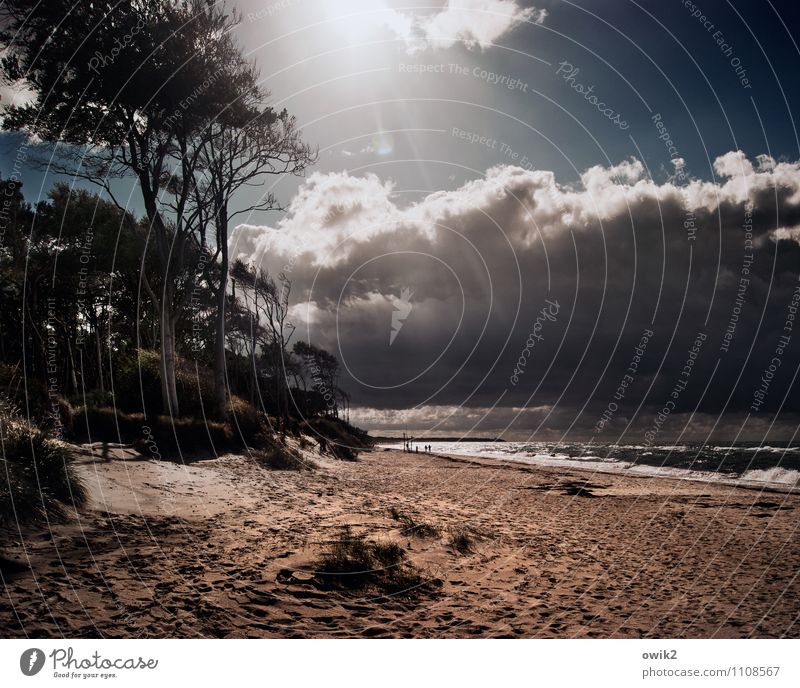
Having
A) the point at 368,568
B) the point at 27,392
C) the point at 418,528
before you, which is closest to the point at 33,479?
the point at 368,568

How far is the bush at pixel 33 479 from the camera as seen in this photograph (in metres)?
6.26

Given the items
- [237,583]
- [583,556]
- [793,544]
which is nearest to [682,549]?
[583,556]

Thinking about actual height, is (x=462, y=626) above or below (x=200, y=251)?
below

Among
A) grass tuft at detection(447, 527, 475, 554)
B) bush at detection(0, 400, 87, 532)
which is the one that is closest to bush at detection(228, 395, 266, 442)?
bush at detection(0, 400, 87, 532)

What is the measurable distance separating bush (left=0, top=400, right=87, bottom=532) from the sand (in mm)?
359

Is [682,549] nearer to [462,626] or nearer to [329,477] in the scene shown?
[462,626]

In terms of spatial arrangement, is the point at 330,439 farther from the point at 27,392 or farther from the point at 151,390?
the point at 27,392

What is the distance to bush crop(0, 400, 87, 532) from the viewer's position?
626 cm

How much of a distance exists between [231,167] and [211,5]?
6182 millimetres

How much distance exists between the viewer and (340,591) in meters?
6.02

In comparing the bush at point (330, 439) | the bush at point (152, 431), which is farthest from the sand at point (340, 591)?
the bush at point (330, 439)

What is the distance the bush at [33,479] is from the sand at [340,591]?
1.18 feet
